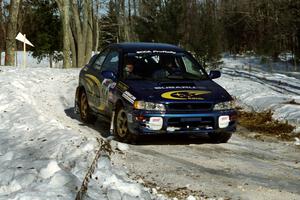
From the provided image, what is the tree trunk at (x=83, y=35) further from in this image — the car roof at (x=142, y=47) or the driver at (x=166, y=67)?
the driver at (x=166, y=67)

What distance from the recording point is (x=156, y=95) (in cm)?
808

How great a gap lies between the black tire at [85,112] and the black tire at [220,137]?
2613 mm

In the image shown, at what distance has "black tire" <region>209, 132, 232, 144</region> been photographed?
870 cm

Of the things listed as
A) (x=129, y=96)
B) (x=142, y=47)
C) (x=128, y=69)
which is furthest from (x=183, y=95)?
(x=142, y=47)

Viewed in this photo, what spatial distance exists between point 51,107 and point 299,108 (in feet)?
17.1

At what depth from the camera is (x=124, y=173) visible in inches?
242

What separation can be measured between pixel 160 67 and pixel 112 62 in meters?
0.98

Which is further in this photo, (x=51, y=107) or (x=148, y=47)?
(x=51, y=107)

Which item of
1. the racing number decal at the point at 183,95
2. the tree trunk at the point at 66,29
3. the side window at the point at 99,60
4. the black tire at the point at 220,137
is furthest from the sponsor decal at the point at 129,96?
the tree trunk at the point at 66,29

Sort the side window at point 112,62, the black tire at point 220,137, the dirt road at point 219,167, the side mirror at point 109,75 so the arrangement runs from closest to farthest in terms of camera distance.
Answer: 1. the dirt road at point 219,167
2. the black tire at point 220,137
3. the side mirror at point 109,75
4. the side window at point 112,62

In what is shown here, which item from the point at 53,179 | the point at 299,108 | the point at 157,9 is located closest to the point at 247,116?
the point at 299,108

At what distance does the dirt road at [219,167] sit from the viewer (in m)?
5.79

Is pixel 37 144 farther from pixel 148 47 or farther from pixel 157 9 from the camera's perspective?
pixel 157 9

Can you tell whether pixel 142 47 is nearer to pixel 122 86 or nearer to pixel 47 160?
pixel 122 86
